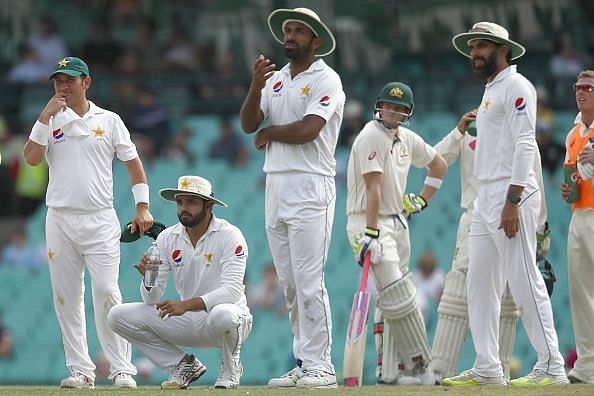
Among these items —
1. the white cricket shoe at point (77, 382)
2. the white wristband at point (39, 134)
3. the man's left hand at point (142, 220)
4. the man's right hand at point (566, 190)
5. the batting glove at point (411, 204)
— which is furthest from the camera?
the batting glove at point (411, 204)

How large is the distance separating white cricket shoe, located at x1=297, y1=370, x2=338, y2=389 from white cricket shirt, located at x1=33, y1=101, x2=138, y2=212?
170 centimetres

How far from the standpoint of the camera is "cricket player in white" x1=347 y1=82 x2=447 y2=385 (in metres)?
11.1

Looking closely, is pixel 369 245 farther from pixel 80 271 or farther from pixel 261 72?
pixel 80 271

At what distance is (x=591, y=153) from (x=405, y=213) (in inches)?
68.5

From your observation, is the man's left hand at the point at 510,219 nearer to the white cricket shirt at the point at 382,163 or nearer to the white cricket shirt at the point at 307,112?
the white cricket shirt at the point at 307,112

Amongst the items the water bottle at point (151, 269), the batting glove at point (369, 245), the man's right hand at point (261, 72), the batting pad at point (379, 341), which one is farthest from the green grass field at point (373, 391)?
the man's right hand at point (261, 72)

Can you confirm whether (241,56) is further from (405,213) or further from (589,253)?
(589,253)

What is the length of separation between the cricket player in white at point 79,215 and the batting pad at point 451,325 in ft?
7.60

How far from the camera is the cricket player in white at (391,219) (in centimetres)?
1109

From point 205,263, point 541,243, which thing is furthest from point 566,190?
point 205,263

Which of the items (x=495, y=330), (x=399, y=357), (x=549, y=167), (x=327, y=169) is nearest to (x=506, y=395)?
(x=495, y=330)

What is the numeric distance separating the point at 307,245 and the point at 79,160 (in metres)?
1.55

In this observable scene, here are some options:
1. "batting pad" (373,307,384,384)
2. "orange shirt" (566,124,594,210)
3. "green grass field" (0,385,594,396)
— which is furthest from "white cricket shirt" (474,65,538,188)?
"batting pad" (373,307,384,384)

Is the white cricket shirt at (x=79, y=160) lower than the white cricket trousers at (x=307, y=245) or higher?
higher
